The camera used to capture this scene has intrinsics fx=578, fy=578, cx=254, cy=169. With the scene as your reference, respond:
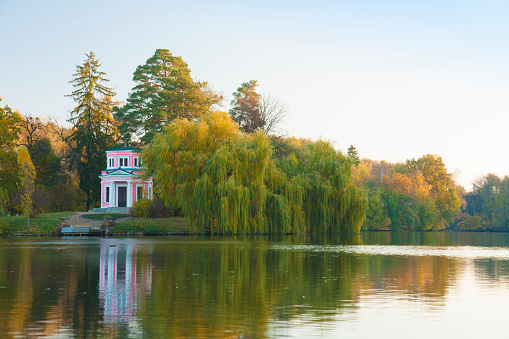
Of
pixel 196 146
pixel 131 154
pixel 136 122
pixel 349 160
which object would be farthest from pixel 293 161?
pixel 136 122

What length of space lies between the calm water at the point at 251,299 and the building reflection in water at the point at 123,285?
31 millimetres

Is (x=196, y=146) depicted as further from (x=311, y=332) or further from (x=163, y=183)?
(x=311, y=332)

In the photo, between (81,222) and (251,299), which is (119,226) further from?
(251,299)

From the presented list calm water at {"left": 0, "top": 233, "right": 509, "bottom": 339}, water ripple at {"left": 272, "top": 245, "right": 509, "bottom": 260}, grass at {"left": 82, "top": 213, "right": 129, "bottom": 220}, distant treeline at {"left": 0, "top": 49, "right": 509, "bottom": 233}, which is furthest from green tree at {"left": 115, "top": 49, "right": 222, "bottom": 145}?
calm water at {"left": 0, "top": 233, "right": 509, "bottom": 339}

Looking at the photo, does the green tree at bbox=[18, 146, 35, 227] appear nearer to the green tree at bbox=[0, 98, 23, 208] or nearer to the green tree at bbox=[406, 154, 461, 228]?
the green tree at bbox=[0, 98, 23, 208]

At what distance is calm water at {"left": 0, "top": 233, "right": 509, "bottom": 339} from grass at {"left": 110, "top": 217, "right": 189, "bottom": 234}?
30.0 m

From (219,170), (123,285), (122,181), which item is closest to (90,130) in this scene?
(122,181)

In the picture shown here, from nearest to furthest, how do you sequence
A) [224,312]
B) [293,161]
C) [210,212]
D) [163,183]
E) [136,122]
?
1. [224,312]
2. [210,212]
3. [163,183]
4. [293,161]
5. [136,122]

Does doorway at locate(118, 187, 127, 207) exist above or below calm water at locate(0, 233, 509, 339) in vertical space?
above

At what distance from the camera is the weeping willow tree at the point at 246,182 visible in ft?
163

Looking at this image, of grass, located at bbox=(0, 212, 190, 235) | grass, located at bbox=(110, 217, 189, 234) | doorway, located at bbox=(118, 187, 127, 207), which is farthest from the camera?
doorway, located at bbox=(118, 187, 127, 207)

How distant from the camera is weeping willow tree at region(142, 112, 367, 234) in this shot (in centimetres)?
4962

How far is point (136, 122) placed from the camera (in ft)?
268

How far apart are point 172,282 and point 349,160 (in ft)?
139
